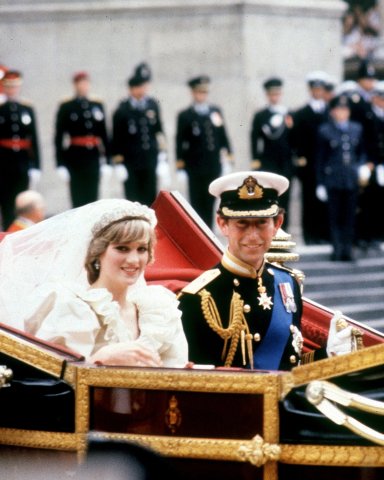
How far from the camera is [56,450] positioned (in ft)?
16.6

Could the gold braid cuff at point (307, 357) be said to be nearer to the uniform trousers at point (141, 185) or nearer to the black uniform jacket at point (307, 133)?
the uniform trousers at point (141, 185)

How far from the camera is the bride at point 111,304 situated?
529cm

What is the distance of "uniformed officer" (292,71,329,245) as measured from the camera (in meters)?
14.9

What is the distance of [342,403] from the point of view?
15.5ft

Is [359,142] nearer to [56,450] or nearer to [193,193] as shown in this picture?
[193,193]

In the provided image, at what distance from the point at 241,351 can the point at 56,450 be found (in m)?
0.85

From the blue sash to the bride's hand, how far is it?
1.90ft

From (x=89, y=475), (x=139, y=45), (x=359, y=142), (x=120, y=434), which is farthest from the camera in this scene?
(x=139, y=45)

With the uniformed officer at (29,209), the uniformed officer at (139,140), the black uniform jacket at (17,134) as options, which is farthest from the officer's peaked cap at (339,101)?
the uniformed officer at (29,209)

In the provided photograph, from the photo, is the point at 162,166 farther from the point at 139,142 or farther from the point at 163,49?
the point at 163,49

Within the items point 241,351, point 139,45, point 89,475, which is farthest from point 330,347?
point 139,45

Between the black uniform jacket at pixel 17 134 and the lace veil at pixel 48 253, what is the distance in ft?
25.8

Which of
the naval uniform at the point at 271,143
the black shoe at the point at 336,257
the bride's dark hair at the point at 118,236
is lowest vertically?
the black shoe at the point at 336,257

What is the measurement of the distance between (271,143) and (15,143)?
2.42 metres
